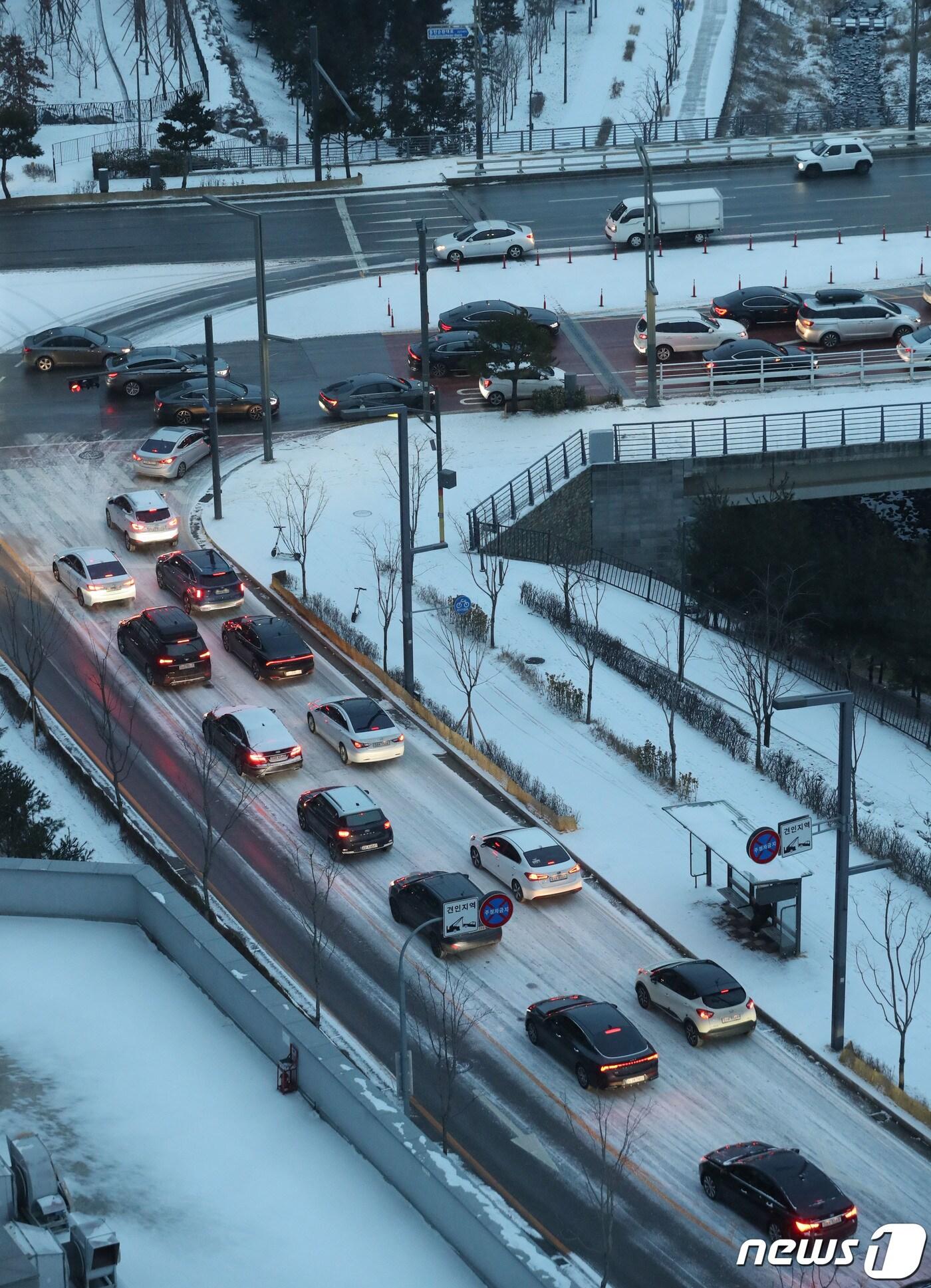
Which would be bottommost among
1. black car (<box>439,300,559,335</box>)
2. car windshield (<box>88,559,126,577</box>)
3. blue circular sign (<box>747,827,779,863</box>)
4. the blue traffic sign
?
blue circular sign (<box>747,827,779,863</box>)

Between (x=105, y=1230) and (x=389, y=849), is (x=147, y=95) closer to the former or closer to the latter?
(x=389, y=849)

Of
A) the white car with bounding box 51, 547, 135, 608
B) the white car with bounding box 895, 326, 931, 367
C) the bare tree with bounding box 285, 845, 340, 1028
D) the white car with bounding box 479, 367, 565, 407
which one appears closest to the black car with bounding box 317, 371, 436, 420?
the white car with bounding box 479, 367, 565, 407

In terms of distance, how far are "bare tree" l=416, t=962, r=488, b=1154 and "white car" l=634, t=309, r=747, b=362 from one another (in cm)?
3232

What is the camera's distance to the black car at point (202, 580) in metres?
42.8

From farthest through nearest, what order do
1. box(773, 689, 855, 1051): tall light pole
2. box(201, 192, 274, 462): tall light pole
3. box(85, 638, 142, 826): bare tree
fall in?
box(201, 192, 274, 462): tall light pole < box(85, 638, 142, 826): bare tree < box(773, 689, 855, 1051): tall light pole

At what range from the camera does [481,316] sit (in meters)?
59.6

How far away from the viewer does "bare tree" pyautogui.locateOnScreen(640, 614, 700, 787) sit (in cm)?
3953

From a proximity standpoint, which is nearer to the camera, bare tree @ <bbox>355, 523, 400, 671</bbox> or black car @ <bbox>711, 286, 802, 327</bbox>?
bare tree @ <bbox>355, 523, 400, 671</bbox>

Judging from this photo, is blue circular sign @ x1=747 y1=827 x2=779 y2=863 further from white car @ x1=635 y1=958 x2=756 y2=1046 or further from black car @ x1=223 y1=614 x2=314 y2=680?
black car @ x1=223 y1=614 x2=314 y2=680

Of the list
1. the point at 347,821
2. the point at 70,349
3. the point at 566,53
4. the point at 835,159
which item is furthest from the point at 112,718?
the point at 566,53

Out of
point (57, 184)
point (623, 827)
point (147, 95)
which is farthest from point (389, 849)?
point (147, 95)

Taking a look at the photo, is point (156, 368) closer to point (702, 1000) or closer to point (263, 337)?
point (263, 337)

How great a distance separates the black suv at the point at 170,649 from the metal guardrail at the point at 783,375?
2103 cm

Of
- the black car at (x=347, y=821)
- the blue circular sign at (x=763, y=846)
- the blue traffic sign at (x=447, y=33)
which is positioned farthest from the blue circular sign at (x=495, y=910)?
the blue traffic sign at (x=447, y=33)
